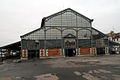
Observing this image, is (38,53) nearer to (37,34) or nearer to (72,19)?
(37,34)

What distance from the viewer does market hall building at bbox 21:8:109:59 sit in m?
26.2

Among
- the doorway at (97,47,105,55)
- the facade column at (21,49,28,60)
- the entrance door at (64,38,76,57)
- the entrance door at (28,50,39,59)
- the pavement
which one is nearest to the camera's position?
the pavement

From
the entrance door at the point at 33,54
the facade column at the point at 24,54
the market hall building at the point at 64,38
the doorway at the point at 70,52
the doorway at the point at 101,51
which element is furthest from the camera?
the doorway at the point at 101,51

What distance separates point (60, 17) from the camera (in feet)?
96.1

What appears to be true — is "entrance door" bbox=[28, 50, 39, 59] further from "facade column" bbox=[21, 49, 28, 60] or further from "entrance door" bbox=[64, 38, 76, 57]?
"entrance door" bbox=[64, 38, 76, 57]

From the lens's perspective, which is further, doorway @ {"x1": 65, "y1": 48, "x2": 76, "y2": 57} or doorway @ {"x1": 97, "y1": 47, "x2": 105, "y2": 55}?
doorway @ {"x1": 97, "y1": 47, "x2": 105, "y2": 55}

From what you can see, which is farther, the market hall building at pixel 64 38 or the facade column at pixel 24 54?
the market hall building at pixel 64 38

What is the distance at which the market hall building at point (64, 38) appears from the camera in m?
26.2

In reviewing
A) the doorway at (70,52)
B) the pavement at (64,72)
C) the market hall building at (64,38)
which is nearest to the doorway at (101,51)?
the market hall building at (64,38)

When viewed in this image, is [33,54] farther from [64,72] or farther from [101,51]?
[101,51]

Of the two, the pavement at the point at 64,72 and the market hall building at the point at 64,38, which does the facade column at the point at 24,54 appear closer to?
the market hall building at the point at 64,38

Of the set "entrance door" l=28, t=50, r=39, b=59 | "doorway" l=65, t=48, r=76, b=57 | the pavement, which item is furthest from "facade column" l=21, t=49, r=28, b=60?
"doorway" l=65, t=48, r=76, b=57

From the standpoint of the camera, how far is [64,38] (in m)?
28.4

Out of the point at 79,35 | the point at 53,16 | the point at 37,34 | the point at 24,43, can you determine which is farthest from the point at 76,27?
the point at 24,43
